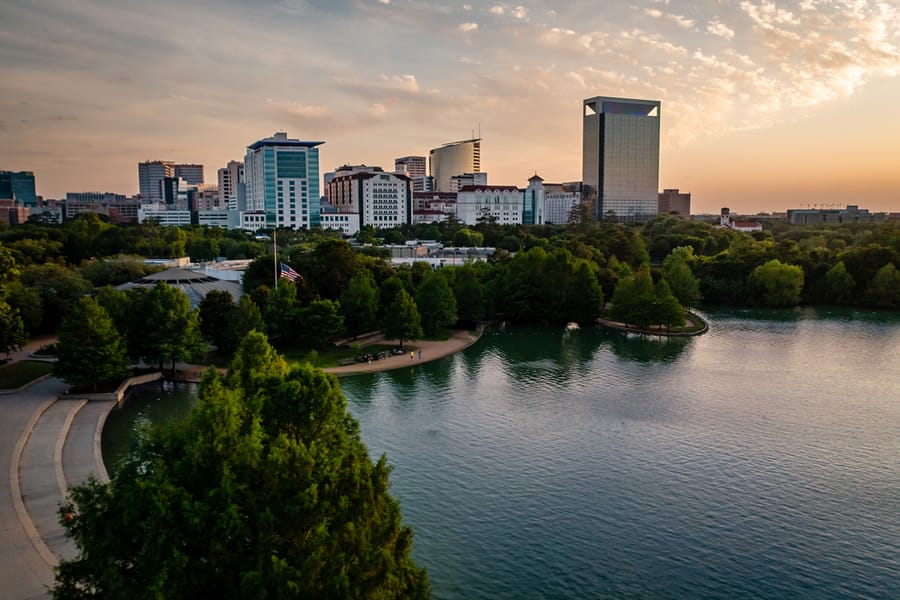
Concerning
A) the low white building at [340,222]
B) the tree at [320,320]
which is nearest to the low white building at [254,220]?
the low white building at [340,222]

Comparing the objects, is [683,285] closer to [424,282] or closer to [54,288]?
[424,282]

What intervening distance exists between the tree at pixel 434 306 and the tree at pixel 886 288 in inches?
1533

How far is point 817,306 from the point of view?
5828cm


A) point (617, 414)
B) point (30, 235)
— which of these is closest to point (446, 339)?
point (617, 414)

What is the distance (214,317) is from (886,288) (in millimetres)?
53980

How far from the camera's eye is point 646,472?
804 inches

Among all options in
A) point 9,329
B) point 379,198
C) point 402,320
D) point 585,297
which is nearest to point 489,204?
point 379,198

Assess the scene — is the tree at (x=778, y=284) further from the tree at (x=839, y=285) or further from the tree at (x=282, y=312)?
the tree at (x=282, y=312)

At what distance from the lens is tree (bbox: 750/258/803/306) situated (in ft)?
188

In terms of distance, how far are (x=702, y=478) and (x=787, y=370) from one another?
56.1 ft

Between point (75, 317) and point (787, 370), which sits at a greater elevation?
point (75, 317)

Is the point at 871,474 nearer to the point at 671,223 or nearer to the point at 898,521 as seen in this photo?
the point at 898,521

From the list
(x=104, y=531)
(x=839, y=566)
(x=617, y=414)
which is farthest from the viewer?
(x=617, y=414)

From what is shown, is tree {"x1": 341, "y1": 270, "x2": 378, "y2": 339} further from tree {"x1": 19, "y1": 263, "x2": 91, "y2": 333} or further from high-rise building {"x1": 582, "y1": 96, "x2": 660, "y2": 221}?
high-rise building {"x1": 582, "y1": 96, "x2": 660, "y2": 221}
